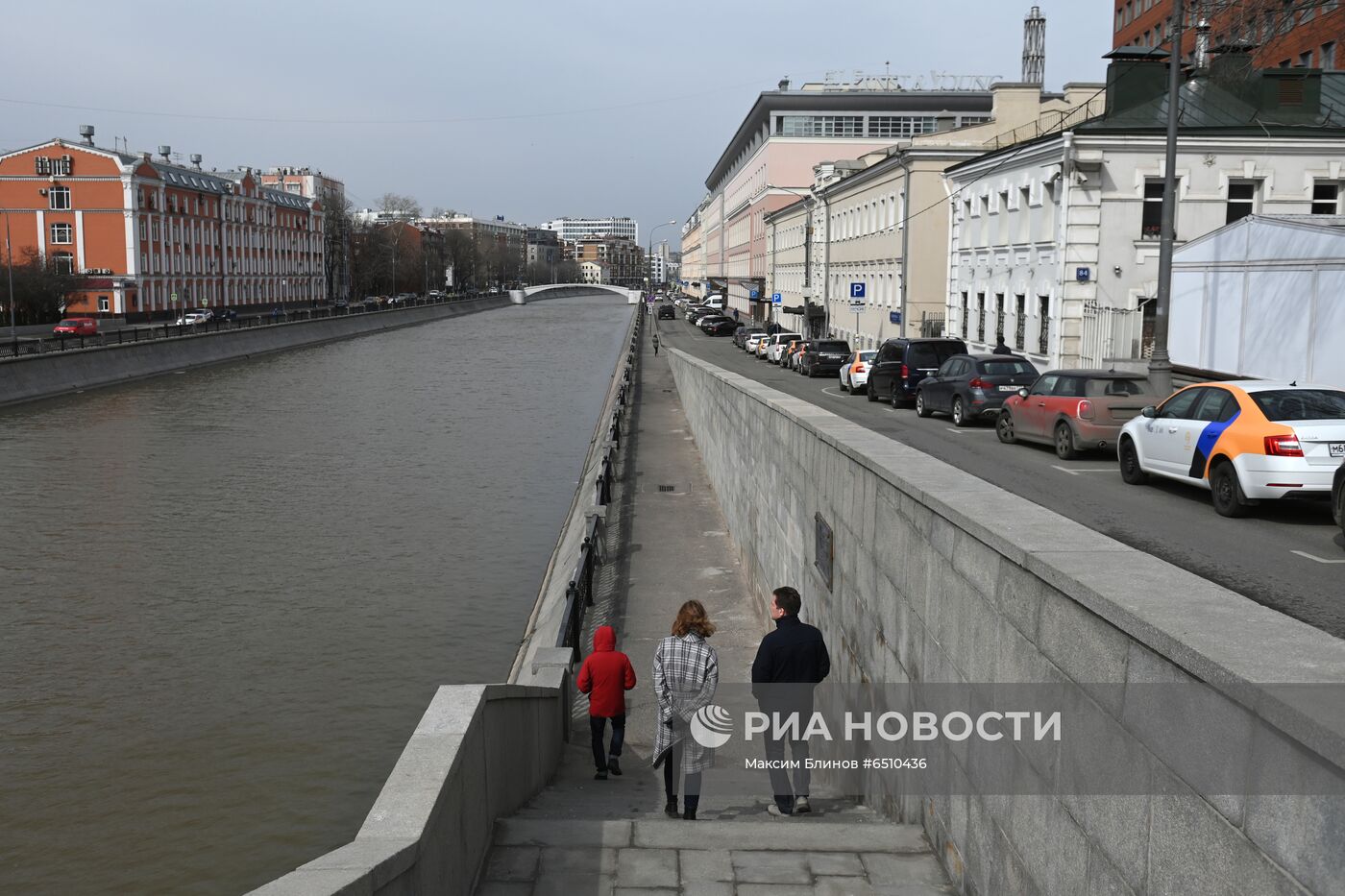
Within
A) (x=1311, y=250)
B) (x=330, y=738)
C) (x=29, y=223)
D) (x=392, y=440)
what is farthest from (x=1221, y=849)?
(x=29, y=223)

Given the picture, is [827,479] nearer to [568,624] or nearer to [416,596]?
[568,624]

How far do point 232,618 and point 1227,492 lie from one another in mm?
13226

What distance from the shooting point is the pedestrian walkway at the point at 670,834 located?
6.00 m

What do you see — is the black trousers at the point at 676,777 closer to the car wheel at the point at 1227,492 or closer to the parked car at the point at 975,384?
the car wheel at the point at 1227,492

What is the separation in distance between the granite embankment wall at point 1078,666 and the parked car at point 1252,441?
4.54m

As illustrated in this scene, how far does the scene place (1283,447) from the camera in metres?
11.4

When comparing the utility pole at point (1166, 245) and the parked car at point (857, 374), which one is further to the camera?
the parked car at point (857, 374)

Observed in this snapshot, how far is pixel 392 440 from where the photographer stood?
120 ft

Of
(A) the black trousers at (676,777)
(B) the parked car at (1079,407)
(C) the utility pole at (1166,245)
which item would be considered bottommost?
(A) the black trousers at (676,777)

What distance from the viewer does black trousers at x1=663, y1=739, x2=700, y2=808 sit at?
7766mm

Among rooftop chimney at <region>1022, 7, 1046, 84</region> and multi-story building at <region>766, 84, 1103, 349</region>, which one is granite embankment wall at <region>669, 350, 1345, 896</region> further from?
rooftop chimney at <region>1022, 7, 1046, 84</region>

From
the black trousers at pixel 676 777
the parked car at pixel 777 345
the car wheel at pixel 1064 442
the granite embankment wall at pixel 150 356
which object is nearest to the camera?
the black trousers at pixel 676 777

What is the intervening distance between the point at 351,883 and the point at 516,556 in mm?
17757

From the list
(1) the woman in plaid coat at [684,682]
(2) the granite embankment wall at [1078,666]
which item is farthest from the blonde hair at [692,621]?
(2) the granite embankment wall at [1078,666]
